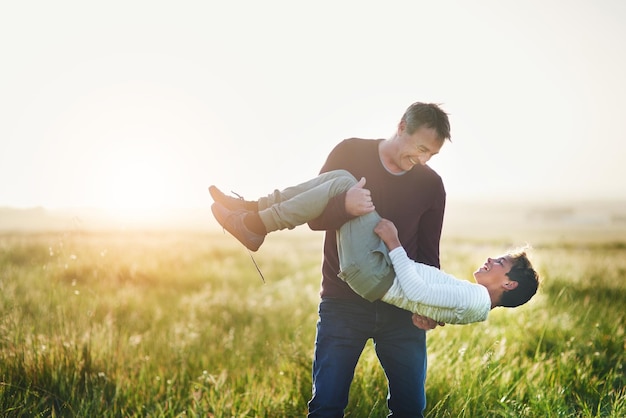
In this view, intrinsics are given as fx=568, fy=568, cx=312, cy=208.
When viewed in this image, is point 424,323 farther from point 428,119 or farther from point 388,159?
point 428,119

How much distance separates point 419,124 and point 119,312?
23.7 ft

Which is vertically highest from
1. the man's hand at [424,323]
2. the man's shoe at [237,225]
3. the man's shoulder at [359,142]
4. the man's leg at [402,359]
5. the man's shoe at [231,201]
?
the man's shoulder at [359,142]

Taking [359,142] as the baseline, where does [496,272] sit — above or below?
below

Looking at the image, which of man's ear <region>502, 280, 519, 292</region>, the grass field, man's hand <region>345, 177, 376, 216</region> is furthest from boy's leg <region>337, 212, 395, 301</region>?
the grass field

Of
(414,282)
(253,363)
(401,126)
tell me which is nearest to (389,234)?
(414,282)

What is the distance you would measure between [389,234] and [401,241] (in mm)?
348

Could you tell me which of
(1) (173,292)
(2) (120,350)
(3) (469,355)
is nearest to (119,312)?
(1) (173,292)

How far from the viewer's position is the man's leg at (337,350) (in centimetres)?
352

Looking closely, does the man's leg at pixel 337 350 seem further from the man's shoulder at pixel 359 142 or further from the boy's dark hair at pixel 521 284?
the man's shoulder at pixel 359 142

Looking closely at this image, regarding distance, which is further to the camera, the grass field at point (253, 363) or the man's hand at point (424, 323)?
the grass field at point (253, 363)

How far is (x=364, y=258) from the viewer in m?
3.39

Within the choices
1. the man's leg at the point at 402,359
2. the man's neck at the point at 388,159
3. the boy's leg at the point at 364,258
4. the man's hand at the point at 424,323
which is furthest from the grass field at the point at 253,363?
the man's neck at the point at 388,159

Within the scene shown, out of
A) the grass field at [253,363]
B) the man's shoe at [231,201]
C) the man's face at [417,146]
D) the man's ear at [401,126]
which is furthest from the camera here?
the grass field at [253,363]

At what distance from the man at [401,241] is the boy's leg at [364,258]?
0.29 feet
